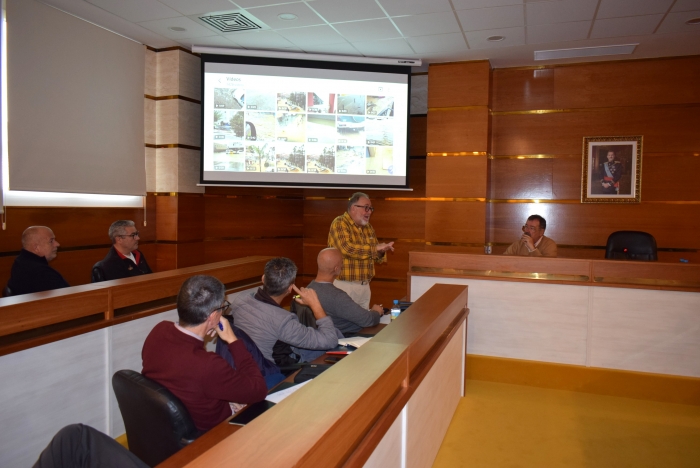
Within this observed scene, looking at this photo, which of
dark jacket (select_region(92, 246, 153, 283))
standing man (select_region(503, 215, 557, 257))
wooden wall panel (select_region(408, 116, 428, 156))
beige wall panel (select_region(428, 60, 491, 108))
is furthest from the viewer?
wooden wall panel (select_region(408, 116, 428, 156))

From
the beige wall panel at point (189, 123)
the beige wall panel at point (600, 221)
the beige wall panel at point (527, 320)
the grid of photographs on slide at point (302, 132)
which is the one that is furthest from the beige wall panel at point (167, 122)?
the beige wall panel at point (600, 221)

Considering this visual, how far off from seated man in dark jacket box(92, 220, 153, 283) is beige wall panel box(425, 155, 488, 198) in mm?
3460

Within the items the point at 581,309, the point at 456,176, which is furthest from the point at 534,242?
the point at 456,176

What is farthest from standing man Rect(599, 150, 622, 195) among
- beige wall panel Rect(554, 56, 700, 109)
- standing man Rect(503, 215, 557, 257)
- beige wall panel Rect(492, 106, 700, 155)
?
standing man Rect(503, 215, 557, 257)

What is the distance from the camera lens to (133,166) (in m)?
5.48

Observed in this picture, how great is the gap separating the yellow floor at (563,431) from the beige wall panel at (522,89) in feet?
11.8

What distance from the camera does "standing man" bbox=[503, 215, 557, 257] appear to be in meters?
5.02

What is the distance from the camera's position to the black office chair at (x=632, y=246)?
4887mm

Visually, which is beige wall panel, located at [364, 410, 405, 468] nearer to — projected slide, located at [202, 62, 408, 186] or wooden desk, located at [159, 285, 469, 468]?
wooden desk, located at [159, 285, 469, 468]

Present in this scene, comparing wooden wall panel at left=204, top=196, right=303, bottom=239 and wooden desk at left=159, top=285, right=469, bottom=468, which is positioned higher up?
wooden wall panel at left=204, top=196, right=303, bottom=239

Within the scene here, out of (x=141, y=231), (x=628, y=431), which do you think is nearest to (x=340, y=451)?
(x=628, y=431)

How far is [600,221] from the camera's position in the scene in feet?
20.0

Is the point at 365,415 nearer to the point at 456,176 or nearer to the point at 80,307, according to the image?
the point at 80,307

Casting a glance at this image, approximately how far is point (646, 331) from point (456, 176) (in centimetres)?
287
